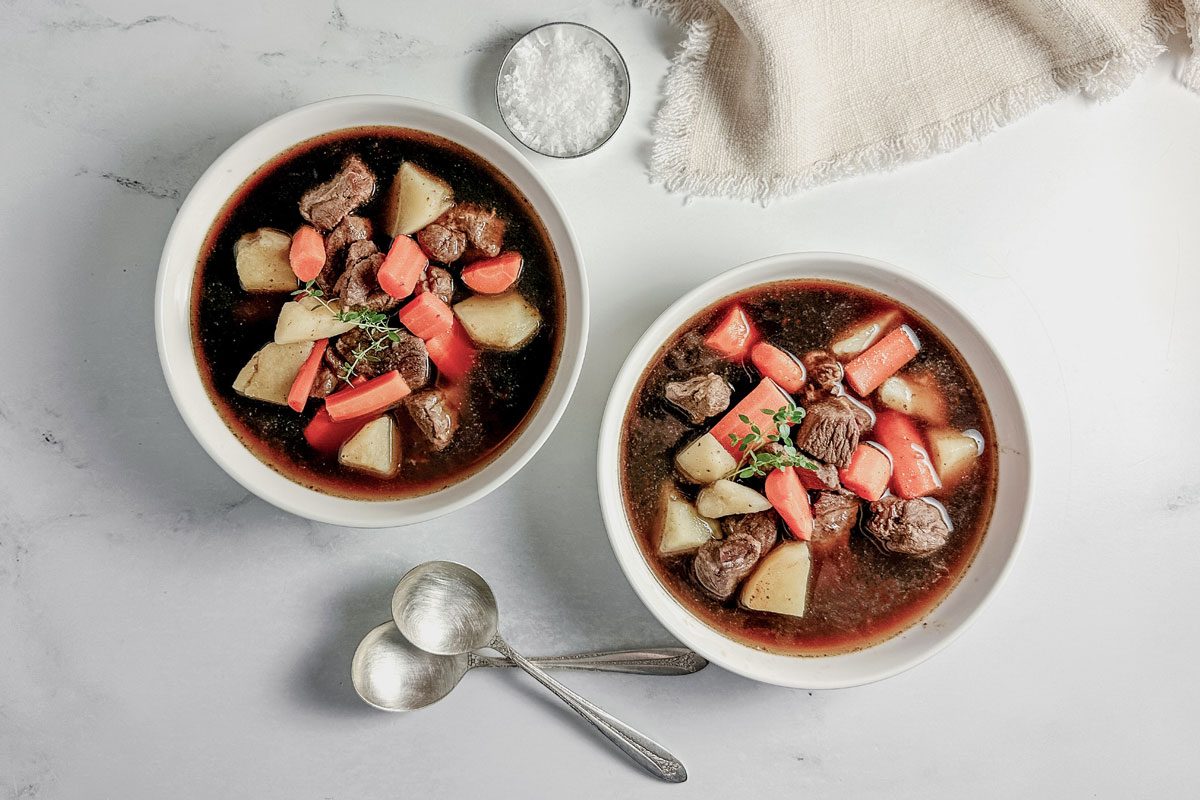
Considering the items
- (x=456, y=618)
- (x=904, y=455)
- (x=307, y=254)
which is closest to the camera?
(x=307, y=254)

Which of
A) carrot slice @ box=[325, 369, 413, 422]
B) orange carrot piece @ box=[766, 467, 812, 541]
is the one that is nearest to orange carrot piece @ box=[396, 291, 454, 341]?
carrot slice @ box=[325, 369, 413, 422]

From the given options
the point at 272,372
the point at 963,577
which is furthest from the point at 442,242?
the point at 963,577

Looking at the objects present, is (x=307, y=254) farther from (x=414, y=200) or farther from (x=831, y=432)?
(x=831, y=432)

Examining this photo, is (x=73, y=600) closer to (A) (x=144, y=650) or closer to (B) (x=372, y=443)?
(A) (x=144, y=650)

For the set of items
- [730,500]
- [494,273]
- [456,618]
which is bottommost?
[456,618]

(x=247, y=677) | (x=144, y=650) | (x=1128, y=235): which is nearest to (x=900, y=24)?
(x=1128, y=235)

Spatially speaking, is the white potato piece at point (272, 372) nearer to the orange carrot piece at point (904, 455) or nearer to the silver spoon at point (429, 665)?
the silver spoon at point (429, 665)

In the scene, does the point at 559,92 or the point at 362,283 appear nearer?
the point at 362,283

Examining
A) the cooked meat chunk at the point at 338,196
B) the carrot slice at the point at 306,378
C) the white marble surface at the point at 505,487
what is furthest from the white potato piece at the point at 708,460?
the cooked meat chunk at the point at 338,196
